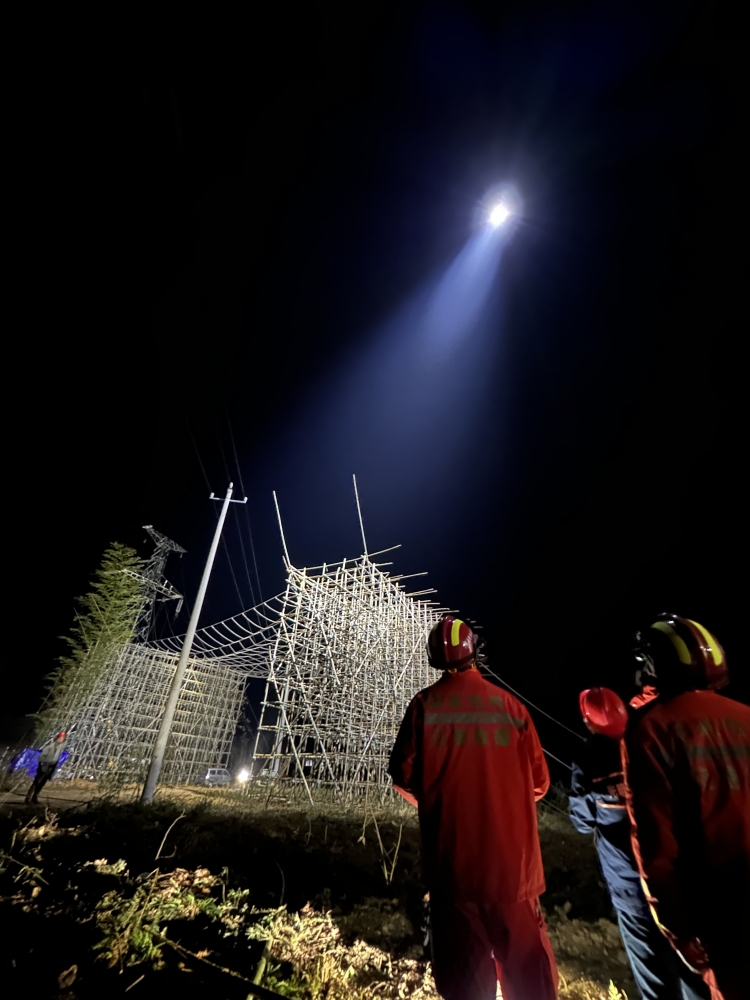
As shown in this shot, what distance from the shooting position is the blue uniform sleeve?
10.4 ft

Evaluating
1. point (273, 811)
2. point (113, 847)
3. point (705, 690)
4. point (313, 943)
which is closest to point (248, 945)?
point (313, 943)

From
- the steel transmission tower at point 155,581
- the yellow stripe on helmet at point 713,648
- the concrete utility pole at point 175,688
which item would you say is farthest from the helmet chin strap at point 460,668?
the steel transmission tower at point 155,581

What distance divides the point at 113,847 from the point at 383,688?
782 cm

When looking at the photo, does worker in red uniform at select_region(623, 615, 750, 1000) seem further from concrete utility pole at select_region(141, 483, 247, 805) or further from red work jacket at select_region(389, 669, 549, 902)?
concrete utility pole at select_region(141, 483, 247, 805)

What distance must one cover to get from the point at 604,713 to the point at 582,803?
732 millimetres

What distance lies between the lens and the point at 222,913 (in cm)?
308

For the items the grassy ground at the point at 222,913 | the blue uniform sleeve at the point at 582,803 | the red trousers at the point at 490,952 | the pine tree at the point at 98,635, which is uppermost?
the pine tree at the point at 98,635

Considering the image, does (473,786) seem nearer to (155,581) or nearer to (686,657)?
(686,657)

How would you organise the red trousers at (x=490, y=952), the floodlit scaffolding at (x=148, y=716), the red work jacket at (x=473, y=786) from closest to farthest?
the red trousers at (x=490, y=952), the red work jacket at (x=473, y=786), the floodlit scaffolding at (x=148, y=716)

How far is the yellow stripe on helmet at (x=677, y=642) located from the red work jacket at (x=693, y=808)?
0.15m

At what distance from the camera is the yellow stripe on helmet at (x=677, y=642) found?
6.35 feet

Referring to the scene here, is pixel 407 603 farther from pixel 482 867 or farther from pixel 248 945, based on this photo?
pixel 482 867

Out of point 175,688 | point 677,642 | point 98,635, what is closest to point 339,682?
point 175,688

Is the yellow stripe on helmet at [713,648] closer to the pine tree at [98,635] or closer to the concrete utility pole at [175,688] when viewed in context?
the concrete utility pole at [175,688]
